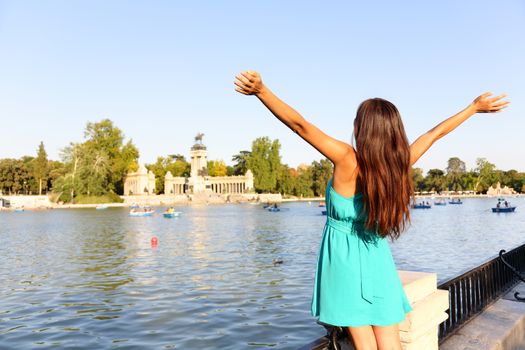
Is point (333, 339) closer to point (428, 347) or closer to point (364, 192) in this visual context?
point (364, 192)

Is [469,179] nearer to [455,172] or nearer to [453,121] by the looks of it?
[455,172]

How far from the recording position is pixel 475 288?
5.82 metres

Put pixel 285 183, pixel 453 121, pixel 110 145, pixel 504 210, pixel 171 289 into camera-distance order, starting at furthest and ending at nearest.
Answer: pixel 285 183, pixel 110 145, pixel 504 210, pixel 171 289, pixel 453 121

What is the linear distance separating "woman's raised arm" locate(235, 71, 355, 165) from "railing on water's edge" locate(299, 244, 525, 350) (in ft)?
9.31

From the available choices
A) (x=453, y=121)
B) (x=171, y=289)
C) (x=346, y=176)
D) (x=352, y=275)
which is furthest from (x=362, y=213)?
(x=171, y=289)

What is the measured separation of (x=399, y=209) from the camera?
8.34 feet

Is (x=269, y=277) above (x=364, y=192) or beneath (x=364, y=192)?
beneath

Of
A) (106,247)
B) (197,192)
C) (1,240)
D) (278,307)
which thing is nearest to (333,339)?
(278,307)

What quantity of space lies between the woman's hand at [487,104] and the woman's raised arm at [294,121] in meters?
1.45

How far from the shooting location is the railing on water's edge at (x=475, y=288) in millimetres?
5000

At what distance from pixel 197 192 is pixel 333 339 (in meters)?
120

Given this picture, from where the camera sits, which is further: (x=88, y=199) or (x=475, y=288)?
(x=88, y=199)

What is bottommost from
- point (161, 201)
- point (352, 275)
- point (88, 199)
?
point (352, 275)

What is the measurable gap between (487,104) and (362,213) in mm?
1591
